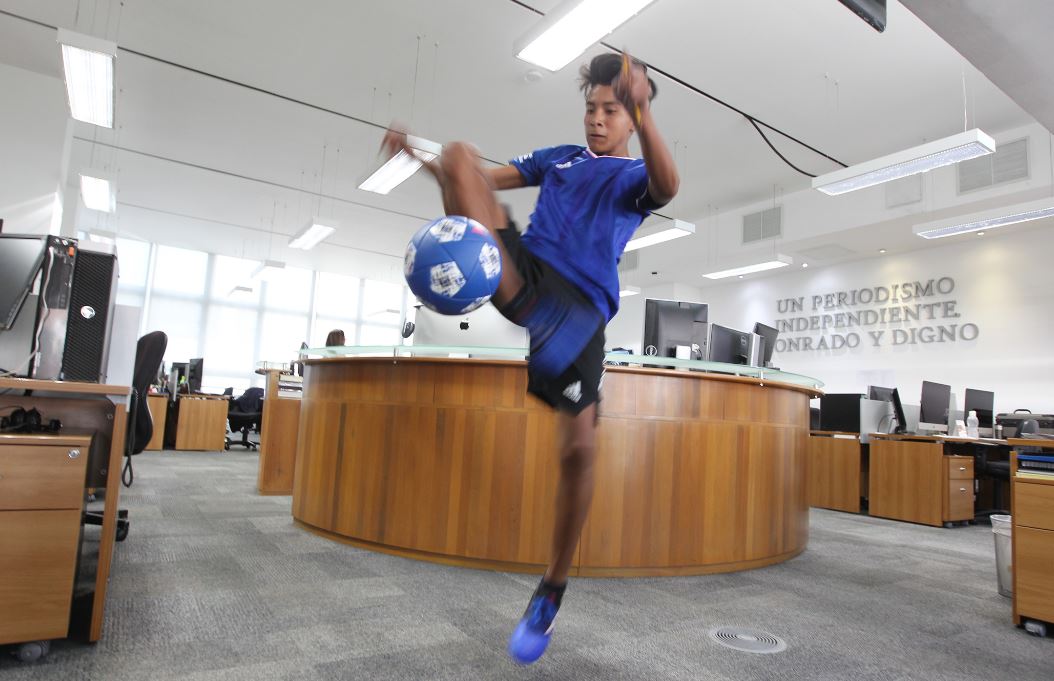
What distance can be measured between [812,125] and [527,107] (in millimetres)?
3108

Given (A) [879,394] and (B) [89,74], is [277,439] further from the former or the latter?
(A) [879,394]

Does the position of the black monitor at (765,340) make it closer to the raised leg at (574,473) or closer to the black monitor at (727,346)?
the black monitor at (727,346)

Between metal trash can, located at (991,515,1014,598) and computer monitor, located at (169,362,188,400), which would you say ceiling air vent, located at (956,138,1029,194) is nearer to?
metal trash can, located at (991,515,1014,598)

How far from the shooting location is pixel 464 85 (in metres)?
6.12

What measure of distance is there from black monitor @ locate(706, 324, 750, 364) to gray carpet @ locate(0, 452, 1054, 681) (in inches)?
51.4

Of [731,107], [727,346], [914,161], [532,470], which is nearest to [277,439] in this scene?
[532,470]

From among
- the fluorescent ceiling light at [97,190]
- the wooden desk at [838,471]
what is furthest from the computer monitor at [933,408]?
the fluorescent ceiling light at [97,190]

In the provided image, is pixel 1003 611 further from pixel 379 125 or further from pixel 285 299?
pixel 285 299

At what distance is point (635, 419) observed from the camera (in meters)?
2.90

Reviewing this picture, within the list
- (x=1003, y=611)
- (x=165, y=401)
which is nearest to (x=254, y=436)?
(x=165, y=401)

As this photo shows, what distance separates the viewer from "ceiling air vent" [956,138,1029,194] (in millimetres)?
6145

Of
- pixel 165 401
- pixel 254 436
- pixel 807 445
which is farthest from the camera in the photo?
pixel 254 436

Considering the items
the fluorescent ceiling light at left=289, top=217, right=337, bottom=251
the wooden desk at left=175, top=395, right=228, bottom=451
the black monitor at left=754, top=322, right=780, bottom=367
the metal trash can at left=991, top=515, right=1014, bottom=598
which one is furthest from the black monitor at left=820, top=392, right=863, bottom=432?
the wooden desk at left=175, top=395, right=228, bottom=451

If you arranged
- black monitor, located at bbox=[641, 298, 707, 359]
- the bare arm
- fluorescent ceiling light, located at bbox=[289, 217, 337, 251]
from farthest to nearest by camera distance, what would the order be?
fluorescent ceiling light, located at bbox=[289, 217, 337, 251], black monitor, located at bbox=[641, 298, 707, 359], the bare arm
